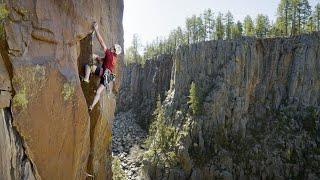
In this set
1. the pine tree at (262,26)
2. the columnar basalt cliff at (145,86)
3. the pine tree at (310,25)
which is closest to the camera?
the pine tree at (310,25)

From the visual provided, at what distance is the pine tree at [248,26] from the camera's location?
92688 mm

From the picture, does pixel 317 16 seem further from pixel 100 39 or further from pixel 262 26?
pixel 100 39

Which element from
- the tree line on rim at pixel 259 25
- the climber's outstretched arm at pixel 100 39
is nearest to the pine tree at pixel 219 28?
the tree line on rim at pixel 259 25

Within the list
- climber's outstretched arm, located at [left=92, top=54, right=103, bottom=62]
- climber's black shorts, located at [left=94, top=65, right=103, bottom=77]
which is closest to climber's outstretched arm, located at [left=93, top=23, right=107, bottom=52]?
climber's outstretched arm, located at [left=92, top=54, right=103, bottom=62]

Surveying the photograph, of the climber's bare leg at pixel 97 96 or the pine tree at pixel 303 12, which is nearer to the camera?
the climber's bare leg at pixel 97 96

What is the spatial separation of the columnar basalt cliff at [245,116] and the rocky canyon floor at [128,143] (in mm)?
4726

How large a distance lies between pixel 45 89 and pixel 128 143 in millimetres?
77058

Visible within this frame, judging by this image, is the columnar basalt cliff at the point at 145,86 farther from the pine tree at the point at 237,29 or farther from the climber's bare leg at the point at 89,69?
the climber's bare leg at the point at 89,69

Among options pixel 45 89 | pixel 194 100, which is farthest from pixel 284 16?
pixel 45 89

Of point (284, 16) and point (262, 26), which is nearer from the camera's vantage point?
point (284, 16)

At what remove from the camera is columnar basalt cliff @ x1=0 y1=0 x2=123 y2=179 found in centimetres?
1009

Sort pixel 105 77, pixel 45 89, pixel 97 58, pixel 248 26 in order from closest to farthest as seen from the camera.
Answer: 1. pixel 45 89
2. pixel 105 77
3. pixel 97 58
4. pixel 248 26

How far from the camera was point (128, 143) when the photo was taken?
8750 centimetres

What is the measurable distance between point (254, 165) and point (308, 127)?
1118 cm
